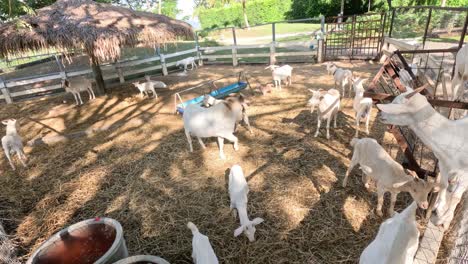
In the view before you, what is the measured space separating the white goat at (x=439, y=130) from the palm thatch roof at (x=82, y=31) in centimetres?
820

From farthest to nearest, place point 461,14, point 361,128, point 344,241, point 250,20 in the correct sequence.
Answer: point 250,20
point 461,14
point 361,128
point 344,241

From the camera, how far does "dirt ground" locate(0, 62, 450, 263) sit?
3605 millimetres

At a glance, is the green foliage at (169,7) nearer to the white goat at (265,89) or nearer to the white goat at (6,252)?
the white goat at (265,89)

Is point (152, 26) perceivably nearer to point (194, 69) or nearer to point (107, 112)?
point (107, 112)

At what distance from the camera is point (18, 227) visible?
4.28 m

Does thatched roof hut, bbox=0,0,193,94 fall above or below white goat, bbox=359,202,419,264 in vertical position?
above

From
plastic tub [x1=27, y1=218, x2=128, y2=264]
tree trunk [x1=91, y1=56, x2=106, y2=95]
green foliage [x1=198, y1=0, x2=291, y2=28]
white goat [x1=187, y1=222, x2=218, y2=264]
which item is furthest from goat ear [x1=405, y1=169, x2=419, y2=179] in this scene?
green foliage [x1=198, y1=0, x2=291, y2=28]

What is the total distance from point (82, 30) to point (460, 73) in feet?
30.2

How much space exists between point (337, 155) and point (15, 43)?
9.23 meters

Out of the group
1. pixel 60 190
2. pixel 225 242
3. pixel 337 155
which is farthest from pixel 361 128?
pixel 60 190

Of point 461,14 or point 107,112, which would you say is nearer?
point 461,14

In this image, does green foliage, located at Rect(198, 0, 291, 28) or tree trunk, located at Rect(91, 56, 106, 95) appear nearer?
tree trunk, located at Rect(91, 56, 106, 95)

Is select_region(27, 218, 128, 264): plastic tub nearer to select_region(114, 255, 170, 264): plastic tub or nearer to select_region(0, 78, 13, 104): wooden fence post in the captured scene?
select_region(114, 255, 170, 264): plastic tub

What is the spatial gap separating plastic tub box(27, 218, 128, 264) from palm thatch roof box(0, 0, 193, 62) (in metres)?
6.65
